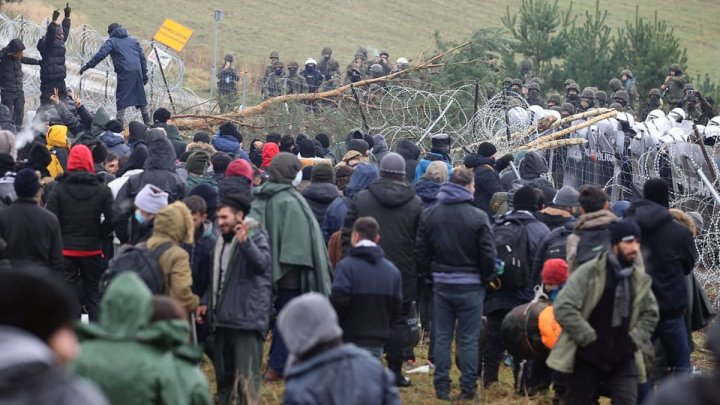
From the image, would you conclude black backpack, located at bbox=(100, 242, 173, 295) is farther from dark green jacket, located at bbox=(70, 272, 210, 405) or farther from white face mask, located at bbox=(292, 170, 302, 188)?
dark green jacket, located at bbox=(70, 272, 210, 405)

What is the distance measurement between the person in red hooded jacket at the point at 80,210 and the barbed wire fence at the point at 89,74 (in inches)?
403

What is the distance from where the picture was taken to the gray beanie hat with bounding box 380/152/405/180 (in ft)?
33.4

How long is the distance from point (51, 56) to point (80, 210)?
10064 millimetres

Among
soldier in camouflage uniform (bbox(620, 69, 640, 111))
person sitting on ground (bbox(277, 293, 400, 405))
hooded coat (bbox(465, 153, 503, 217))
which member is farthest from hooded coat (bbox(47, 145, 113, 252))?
soldier in camouflage uniform (bbox(620, 69, 640, 111))

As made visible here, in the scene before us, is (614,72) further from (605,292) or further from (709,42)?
(709,42)

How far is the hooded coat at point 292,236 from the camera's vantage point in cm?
975

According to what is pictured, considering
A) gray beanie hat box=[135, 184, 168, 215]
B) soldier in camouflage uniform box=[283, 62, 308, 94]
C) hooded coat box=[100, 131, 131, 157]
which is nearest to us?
gray beanie hat box=[135, 184, 168, 215]

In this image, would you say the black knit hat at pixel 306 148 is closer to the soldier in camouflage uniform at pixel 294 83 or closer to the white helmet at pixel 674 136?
the white helmet at pixel 674 136

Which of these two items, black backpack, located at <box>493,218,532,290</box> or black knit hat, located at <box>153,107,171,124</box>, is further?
black knit hat, located at <box>153,107,171,124</box>

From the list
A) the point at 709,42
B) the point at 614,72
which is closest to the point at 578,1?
the point at 709,42

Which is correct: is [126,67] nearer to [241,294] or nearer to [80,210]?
[80,210]

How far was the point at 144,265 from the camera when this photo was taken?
27.3 feet

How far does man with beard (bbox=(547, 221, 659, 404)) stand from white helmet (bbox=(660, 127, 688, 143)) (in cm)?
886

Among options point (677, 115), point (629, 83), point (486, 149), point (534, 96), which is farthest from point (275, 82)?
point (486, 149)
